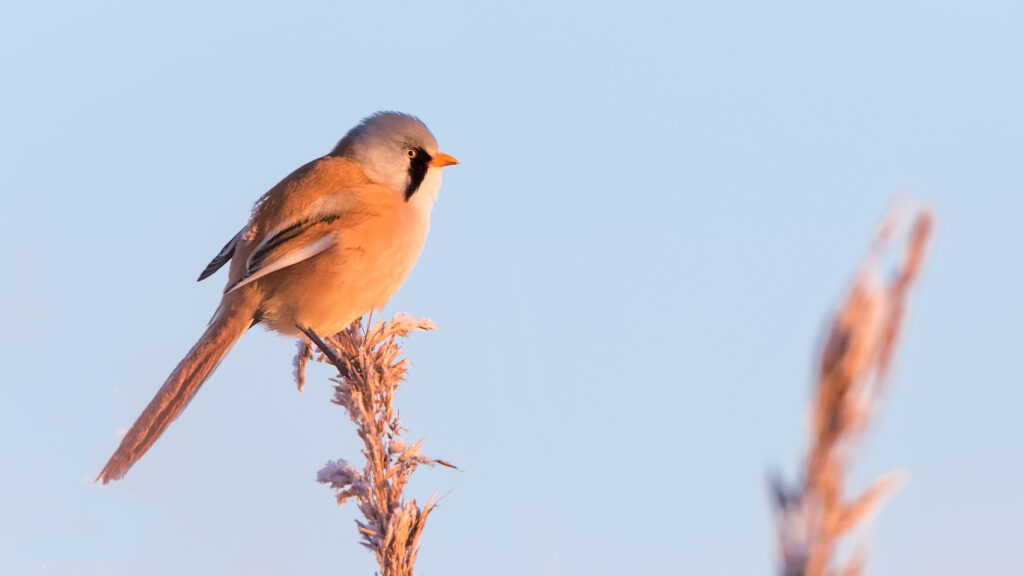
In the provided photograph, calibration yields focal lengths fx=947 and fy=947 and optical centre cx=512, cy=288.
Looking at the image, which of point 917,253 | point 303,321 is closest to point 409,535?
point 917,253

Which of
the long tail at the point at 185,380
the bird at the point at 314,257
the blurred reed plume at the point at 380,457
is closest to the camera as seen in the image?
the blurred reed plume at the point at 380,457

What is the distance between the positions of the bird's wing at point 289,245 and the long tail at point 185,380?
0.12m

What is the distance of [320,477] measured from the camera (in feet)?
8.47

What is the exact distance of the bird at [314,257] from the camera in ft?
14.0

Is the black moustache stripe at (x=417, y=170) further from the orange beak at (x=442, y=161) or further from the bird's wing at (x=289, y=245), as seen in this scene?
the bird's wing at (x=289, y=245)

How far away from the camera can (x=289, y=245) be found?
4344 millimetres

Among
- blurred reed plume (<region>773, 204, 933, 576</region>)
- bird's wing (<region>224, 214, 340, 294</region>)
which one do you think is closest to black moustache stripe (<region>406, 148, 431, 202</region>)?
bird's wing (<region>224, 214, 340, 294</region>)

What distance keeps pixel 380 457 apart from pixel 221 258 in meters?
2.73

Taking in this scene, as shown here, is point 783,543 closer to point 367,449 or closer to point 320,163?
point 367,449

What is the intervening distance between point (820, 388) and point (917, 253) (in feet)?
0.42

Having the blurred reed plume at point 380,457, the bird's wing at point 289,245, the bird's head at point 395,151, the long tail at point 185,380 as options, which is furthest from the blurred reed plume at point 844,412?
the bird's head at point 395,151

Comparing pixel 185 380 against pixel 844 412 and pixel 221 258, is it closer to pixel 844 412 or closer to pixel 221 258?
pixel 221 258

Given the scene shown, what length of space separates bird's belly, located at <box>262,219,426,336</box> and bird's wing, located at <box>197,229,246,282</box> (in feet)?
1.76

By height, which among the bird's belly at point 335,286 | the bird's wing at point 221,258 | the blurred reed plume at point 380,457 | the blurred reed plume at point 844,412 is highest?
the bird's wing at point 221,258
